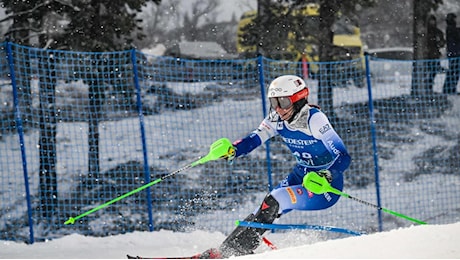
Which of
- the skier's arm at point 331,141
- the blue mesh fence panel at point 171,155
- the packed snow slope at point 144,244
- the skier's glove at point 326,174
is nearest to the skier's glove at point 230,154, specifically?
→ the skier's arm at point 331,141

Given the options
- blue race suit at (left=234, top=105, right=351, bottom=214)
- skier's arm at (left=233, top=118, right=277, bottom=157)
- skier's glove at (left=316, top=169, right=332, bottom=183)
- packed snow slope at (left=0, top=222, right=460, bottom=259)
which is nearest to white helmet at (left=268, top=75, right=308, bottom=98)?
blue race suit at (left=234, top=105, right=351, bottom=214)

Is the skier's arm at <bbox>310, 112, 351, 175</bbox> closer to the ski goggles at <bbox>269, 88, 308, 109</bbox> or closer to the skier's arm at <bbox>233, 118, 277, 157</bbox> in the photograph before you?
the ski goggles at <bbox>269, 88, 308, 109</bbox>

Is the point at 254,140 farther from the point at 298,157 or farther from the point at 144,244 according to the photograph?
the point at 144,244

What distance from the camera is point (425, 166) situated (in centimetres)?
1427

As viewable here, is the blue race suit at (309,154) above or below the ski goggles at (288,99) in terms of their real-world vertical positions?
below

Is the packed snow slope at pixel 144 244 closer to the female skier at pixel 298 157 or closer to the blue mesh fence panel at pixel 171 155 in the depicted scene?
the female skier at pixel 298 157

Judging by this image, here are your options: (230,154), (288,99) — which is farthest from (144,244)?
(288,99)

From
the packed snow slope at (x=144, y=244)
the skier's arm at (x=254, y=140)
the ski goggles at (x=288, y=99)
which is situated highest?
the ski goggles at (x=288, y=99)

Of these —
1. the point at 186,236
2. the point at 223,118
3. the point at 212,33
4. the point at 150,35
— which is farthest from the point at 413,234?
the point at 150,35

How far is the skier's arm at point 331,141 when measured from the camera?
6.12m

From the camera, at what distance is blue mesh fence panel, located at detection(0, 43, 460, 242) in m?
10.3

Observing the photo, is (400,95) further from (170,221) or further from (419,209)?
(170,221)

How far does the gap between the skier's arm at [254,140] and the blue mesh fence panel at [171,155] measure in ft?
7.40

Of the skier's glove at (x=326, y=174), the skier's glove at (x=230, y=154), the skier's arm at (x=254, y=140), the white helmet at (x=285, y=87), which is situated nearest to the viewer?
the skier's glove at (x=326, y=174)
